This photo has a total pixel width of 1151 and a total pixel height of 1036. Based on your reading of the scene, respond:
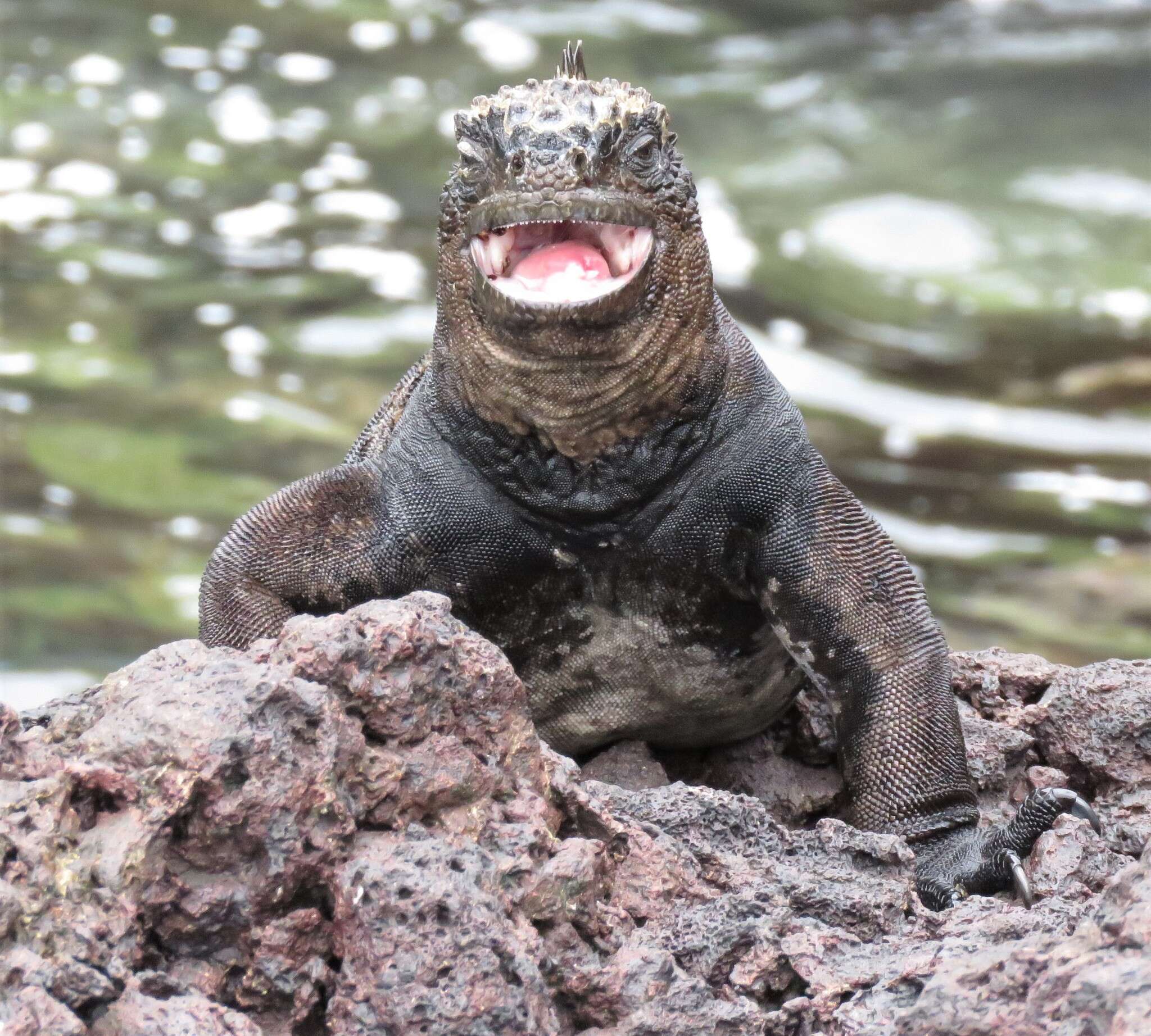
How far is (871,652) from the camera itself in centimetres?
456

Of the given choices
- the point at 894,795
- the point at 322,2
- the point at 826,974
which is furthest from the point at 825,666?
the point at 322,2

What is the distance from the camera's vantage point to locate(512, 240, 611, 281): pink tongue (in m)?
4.29

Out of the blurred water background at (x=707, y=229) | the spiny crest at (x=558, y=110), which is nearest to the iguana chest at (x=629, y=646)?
the spiny crest at (x=558, y=110)

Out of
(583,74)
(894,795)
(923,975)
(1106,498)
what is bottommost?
(1106,498)

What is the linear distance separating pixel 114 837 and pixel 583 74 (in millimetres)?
2630

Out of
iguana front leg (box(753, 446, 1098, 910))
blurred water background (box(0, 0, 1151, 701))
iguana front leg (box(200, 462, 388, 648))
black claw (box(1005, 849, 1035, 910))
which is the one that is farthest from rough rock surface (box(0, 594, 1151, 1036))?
blurred water background (box(0, 0, 1151, 701))

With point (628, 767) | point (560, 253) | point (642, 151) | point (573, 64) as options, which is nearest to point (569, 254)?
point (560, 253)

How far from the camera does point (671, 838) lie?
3.50 m

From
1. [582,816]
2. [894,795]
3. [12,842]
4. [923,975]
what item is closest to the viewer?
[12,842]

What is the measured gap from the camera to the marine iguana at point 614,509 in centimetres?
426

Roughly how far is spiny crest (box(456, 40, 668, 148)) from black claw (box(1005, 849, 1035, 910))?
6.54 feet

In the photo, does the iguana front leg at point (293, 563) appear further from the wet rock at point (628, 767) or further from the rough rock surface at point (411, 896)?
the rough rock surface at point (411, 896)

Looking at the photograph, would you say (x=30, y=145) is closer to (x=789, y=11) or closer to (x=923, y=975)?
(x=789, y=11)

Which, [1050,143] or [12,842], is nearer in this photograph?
[12,842]
